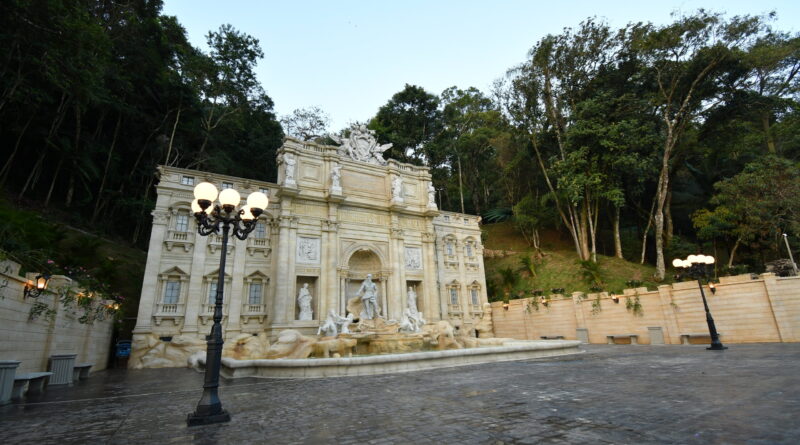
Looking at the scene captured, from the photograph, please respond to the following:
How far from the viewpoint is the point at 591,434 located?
3.91 m

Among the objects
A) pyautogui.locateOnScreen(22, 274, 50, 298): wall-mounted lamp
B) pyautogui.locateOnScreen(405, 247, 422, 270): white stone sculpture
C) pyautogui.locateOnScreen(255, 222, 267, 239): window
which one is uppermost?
pyautogui.locateOnScreen(255, 222, 267, 239): window

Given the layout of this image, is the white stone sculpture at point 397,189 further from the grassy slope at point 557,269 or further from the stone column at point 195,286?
the stone column at point 195,286

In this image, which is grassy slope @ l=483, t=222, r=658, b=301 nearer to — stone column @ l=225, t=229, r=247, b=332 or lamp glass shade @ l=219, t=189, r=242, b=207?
stone column @ l=225, t=229, r=247, b=332

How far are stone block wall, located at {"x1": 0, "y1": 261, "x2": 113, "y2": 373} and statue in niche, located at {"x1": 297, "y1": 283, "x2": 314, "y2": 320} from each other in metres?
8.79

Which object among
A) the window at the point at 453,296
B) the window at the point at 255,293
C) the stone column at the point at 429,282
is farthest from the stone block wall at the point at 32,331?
the window at the point at 453,296

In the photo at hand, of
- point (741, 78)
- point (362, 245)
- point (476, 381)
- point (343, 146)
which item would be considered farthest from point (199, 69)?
point (741, 78)

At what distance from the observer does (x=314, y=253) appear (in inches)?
832

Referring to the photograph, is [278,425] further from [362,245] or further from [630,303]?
[630,303]

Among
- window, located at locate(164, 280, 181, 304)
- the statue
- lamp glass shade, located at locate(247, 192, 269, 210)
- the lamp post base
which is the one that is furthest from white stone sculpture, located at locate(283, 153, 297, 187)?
the lamp post base

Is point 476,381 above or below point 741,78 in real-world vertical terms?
below

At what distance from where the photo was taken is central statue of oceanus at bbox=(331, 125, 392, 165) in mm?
24906

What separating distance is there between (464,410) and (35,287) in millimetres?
9640

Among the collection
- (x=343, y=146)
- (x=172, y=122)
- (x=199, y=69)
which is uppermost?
(x=199, y=69)

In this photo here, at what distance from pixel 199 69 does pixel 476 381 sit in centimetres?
3004
